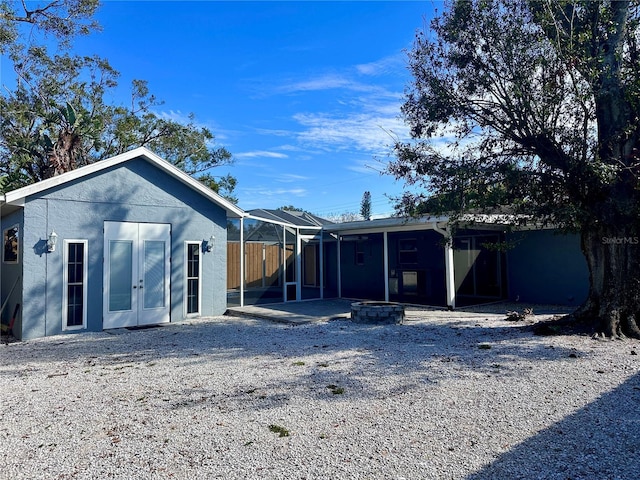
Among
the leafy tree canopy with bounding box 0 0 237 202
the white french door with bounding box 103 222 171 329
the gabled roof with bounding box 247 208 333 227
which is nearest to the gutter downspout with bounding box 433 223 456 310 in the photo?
the gabled roof with bounding box 247 208 333 227

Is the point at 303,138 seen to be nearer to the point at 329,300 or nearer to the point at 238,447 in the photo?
the point at 329,300

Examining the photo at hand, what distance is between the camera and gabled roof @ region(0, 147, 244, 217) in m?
8.08

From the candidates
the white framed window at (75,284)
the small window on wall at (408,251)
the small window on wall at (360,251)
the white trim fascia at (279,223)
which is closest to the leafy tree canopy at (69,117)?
the white framed window at (75,284)

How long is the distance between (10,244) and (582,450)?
442 inches

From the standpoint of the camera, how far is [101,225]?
9.20 metres

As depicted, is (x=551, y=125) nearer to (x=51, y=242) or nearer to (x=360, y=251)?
(x=360, y=251)

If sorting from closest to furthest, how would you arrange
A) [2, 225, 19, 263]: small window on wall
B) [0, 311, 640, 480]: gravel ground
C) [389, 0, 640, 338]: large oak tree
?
[0, 311, 640, 480]: gravel ground
[389, 0, 640, 338]: large oak tree
[2, 225, 19, 263]: small window on wall

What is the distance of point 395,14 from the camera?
948 centimetres

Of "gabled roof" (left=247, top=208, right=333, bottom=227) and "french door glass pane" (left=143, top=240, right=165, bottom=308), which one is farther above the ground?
"gabled roof" (left=247, top=208, right=333, bottom=227)

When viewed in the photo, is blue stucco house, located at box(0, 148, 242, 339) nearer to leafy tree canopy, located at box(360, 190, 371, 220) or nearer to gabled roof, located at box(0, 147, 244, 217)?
gabled roof, located at box(0, 147, 244, 217)

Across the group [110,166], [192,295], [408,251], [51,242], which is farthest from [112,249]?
[408,251]

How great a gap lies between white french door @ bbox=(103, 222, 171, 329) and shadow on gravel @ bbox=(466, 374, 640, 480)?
28.6 feet

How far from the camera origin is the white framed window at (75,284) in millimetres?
8719

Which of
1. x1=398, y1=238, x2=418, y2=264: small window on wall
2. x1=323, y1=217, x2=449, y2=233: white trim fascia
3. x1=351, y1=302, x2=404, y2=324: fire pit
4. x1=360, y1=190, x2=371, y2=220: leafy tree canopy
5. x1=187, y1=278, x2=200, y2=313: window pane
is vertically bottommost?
x1=351, y1=302, x2=404, y2=324: fire pit
